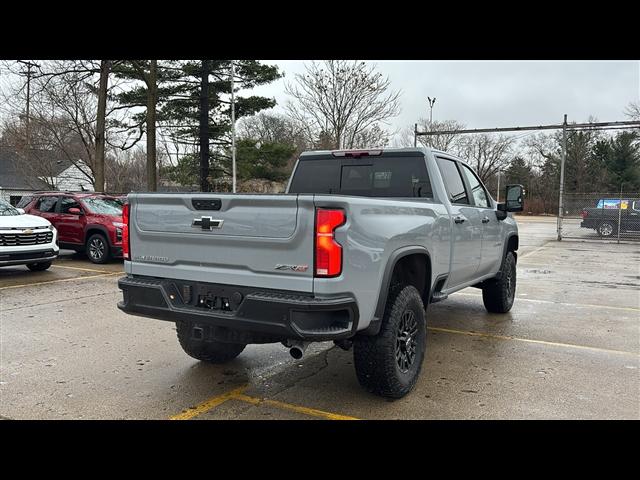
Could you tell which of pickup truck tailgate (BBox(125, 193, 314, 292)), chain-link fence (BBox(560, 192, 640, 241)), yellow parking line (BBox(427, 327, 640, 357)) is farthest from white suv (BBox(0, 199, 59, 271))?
chain-link fence (BBox(560, 192, 640, 241))

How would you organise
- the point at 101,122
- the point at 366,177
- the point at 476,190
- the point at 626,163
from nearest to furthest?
the point at 366,177 < the point at 476,190 < the point at 101,122 < the point at 626,163

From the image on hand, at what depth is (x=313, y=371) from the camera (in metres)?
4.63

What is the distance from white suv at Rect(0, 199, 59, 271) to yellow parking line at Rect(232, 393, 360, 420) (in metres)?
7.48

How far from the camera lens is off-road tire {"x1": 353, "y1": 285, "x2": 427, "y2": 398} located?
361 cm

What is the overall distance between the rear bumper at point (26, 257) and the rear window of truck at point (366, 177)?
6.72 metres

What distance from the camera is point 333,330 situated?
3.16 metres

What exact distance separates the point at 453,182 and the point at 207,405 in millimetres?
3326

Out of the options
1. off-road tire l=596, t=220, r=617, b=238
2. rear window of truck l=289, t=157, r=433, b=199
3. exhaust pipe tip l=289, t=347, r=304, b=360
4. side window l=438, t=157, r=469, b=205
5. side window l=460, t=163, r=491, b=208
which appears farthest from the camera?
A: off-road tire l=596, t=220, r=617, b=238

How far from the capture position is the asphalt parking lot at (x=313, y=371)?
3.74 m

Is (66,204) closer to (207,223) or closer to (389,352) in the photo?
(207,223)

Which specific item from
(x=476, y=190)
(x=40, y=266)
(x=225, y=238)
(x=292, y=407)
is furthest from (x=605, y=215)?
(x=225, y=238)

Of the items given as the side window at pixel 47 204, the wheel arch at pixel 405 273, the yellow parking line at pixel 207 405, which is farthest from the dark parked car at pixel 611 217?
the yellow parking line at pixel 207 405

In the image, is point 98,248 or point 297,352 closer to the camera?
point 297,352

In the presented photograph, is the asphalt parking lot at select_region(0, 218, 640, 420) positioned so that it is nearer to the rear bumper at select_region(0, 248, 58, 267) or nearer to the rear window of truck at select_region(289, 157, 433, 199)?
the rear window of truck at select_region(289, 157, 433, 199)
